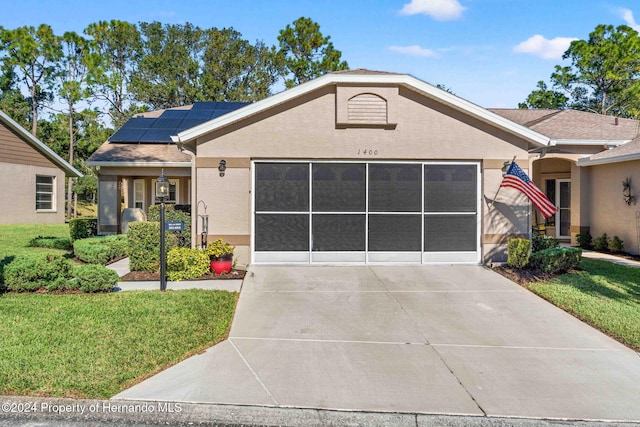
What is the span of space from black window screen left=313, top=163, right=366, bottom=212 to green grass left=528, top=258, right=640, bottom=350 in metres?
4.16

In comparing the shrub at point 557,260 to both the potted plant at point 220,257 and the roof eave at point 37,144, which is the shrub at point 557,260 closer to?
the potted plant at point 220,257

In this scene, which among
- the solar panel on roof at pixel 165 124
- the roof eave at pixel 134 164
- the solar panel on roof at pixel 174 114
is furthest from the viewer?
the solar panel on roof at pixel 174 114

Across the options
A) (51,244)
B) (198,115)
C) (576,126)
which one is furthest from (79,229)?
(576,126)

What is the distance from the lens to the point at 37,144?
19594mm

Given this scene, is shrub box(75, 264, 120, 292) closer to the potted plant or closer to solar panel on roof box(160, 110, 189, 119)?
the potted plant

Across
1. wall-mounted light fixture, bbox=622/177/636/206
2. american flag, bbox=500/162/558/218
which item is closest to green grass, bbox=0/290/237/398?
american flag, bbox=500/162/558/218

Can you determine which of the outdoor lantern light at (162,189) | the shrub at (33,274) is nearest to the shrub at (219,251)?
the outdoor lantern light at (162,189)

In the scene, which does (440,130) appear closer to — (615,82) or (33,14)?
(615,82)

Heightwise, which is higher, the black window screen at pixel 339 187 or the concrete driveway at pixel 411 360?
the black window screen at pixel 339 187

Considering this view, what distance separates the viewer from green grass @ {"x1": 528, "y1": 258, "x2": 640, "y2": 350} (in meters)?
6.12

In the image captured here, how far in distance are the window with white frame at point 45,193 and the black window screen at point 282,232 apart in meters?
15.7

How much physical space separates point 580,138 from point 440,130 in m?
6.37

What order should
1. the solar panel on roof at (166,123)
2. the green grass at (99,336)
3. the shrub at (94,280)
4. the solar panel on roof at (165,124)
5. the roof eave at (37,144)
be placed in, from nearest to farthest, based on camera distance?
the green grass at (99,336), the shrub at (94,280), the solar panel on roof at (166,123), the solar panel on roof at (165,124), the roof eave at (37,144)

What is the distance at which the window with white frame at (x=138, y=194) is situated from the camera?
771 inches
